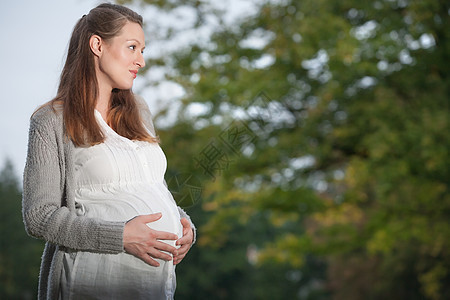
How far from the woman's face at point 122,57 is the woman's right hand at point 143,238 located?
442 mm

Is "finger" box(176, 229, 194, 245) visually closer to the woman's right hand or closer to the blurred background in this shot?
the woman's right hand

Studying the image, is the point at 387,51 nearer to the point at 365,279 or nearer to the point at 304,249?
the point at 304,249

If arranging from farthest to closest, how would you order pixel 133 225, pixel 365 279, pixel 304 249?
pixel 365 279 → pixel 304 249 → pixel 133 225

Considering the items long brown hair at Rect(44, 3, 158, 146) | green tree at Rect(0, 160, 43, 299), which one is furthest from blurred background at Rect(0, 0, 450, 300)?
green tree at Rect(0, 160, 43, 299)

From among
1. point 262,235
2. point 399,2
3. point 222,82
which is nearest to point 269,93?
point 222,82

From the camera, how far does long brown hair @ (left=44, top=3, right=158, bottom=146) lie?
1710mm

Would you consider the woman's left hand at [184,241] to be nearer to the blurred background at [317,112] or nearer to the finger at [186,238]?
the finger at [186,238]

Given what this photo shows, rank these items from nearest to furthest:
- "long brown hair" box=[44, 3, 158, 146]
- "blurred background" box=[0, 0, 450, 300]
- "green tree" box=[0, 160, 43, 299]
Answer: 1. "long brown hair" box=[44, 3, 158, 146]
2. "blurred background" box=[0, 0, 450, 300]
3. "green tree" box=[0, 160, 43, 299]

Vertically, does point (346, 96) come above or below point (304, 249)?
above

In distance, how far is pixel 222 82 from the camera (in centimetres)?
845

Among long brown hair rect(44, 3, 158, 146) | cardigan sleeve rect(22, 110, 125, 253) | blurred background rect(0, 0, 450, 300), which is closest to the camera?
cardigan sleeve rect(22, 110, 125, 253)

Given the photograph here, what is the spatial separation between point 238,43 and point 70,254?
7882 mm

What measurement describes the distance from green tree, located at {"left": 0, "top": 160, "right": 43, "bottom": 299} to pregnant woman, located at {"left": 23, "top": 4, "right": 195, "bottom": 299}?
2661 cm

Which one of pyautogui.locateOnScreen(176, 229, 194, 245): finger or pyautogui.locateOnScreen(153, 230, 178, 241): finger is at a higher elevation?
pyautogui.locateOnScreen(153, 230, 178, 241): finger
